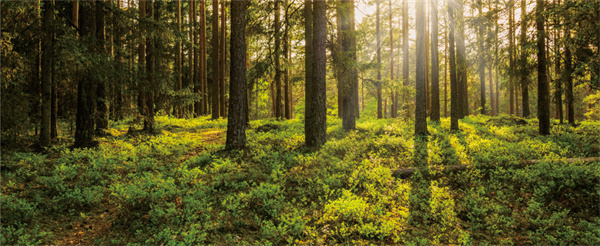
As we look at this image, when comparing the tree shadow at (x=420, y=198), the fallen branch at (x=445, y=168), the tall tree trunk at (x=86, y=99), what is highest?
the tall tree trunk at (x=86, y=99)

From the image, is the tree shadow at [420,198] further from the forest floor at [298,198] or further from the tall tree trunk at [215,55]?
the tall tree trunk at [215,55]

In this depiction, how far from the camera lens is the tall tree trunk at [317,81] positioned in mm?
10156

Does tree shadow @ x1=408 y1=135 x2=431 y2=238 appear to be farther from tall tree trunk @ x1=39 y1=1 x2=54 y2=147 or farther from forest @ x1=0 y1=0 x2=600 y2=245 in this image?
tall tree trunk @ x1=39 y1=1 x2=54 y2=147

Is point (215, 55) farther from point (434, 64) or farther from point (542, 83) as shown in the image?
point (542, 83)

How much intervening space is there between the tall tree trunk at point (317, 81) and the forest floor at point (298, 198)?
4.00ft

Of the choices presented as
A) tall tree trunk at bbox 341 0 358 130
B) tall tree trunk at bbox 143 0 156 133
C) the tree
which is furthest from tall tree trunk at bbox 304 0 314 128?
tall tree trunk at bbox 143 0 156 133

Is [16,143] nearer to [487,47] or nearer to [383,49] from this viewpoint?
[487,47]

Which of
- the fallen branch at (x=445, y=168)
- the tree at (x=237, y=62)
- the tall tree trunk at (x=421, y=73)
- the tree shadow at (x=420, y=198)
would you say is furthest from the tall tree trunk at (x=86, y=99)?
the tall tree trunk at (x=421, y=73)

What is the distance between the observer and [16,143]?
6.45 metres

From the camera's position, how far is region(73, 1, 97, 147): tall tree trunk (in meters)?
9.45

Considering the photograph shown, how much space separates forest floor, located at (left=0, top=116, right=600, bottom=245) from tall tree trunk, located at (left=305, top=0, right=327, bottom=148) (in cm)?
122

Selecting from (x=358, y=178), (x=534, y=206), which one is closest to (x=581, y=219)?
(x=534, y=206)

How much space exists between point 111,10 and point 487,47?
57.7 ft

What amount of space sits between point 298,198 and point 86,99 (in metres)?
8.84
